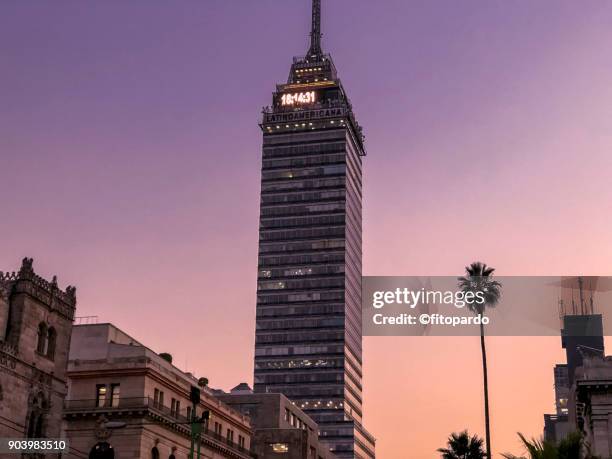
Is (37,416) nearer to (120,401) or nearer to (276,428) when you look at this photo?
(120,401)

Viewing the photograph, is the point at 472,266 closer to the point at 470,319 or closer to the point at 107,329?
the point at 470,319

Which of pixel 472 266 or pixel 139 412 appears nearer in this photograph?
pixel 139 412

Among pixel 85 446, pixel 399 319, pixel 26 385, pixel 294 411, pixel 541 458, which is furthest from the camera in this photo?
pixel 294 411

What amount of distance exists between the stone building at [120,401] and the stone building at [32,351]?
219 inches

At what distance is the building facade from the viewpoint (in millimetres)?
122250

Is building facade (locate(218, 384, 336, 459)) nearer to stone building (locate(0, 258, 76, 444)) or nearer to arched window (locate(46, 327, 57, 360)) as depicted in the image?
stone building (locate(0, 258, 76, 444))

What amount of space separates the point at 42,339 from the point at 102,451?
13.4 metres

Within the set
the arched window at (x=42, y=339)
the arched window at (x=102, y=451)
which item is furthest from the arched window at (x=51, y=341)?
the arched window at (x=102, y=451)

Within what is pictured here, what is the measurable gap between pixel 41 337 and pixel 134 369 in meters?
11.7

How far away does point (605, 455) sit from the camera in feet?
233

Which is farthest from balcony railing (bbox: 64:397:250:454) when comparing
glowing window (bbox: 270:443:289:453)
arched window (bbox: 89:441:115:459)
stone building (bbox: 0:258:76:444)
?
glowing window (bbox: 270:443:289:453)

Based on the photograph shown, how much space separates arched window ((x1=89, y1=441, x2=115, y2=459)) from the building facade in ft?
117

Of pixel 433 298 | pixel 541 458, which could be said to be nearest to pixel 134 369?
pixel 433 298

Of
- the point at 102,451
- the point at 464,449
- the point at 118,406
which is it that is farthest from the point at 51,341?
the point at 464,449
